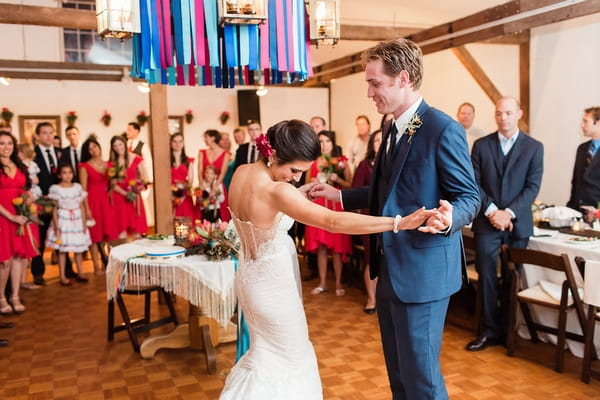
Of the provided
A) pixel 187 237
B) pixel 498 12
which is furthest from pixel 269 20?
pixel 498 12

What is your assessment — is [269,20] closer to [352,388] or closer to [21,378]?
[352,388]

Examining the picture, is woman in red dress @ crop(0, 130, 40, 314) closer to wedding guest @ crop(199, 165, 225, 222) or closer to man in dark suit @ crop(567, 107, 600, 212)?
wedding guest @ crop(199, 165, 225, 222)

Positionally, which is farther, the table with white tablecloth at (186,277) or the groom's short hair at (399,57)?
the table with white tablecloth at (186,277)

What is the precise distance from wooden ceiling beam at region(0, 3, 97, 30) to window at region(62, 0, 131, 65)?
5847 millimetres

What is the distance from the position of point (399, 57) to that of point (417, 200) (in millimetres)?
541

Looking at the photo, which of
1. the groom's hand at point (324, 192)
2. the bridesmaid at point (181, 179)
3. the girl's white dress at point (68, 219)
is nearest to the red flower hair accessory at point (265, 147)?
the groom's hand at point (324, 192)

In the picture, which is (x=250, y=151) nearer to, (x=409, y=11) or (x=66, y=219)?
(x=66, y=219)

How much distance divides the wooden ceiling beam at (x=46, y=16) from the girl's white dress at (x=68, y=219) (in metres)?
1.86

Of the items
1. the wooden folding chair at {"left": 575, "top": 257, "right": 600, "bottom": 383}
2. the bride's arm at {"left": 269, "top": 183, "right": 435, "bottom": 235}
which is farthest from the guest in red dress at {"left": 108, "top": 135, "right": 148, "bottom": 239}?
the wooden folding chair at {"left": 575, "top": 257, "right": 600, "bottom": 383}

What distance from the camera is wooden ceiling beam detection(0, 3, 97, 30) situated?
5414 mm

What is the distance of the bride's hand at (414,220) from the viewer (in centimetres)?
186

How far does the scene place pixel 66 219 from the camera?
643cm

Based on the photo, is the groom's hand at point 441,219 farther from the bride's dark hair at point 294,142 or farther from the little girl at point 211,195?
the little girl at point 211,195

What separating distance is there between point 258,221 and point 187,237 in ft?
5.43
